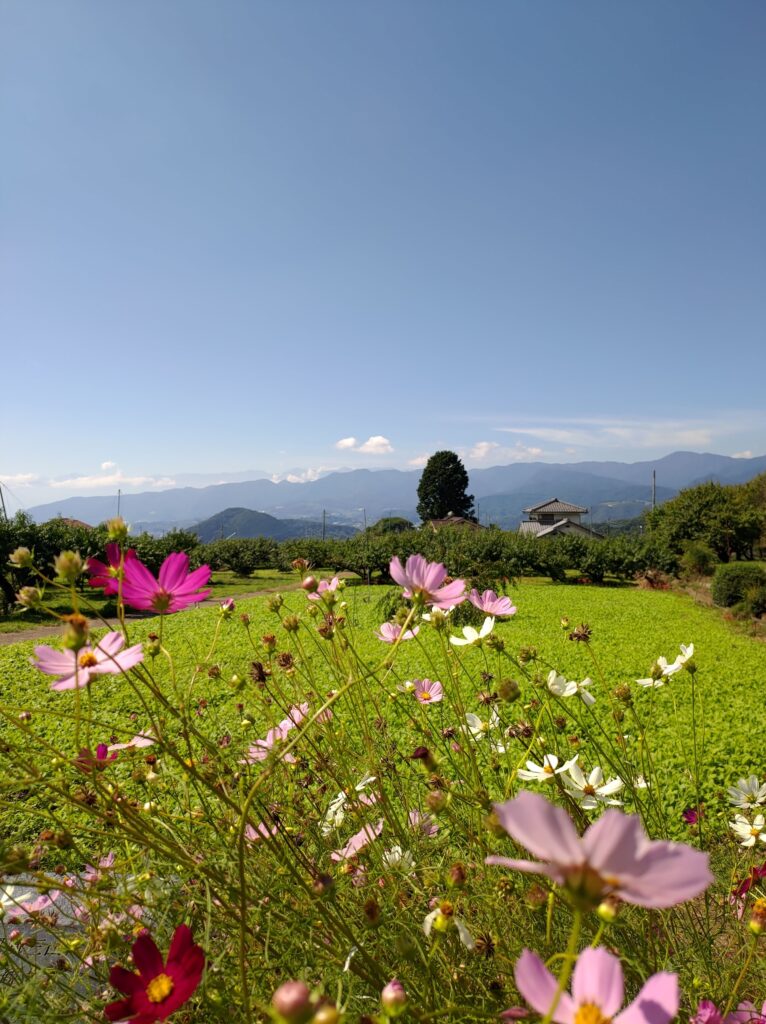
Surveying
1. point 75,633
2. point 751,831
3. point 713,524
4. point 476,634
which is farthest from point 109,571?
point 713,524

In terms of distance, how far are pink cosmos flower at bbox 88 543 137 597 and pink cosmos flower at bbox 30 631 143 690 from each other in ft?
0.16

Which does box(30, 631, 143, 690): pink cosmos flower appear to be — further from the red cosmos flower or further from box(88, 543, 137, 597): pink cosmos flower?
the red cosmos flower

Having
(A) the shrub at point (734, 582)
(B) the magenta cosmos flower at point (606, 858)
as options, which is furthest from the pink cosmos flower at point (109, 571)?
(A) the shrub at point (734, 582)

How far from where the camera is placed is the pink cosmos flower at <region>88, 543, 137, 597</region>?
559 mm

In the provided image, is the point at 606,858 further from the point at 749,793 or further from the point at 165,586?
the point at 749,793

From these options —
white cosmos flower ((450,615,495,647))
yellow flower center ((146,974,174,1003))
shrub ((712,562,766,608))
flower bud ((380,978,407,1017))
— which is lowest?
shrub ((712,562,766,608))

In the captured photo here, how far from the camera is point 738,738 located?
3.26 meters

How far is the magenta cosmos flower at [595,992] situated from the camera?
29 centimetres

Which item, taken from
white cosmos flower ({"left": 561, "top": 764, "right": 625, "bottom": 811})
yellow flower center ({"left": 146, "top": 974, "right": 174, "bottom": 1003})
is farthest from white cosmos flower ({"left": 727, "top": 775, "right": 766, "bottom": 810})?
yellow flower center ({"left": 146, "top": 974, "right": 174, "bottom": 1003})

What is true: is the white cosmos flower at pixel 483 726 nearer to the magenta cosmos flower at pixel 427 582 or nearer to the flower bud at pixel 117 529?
the magenta cosmos flower at pixel 427 582

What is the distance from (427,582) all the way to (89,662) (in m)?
0.38

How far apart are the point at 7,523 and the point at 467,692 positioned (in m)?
11.2

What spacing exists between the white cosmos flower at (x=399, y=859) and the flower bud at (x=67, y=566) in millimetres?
536

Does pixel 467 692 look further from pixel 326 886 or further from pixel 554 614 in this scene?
pixel 554 614
